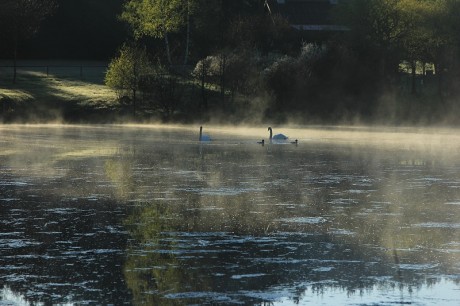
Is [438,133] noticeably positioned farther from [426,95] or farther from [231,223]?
[231,223]

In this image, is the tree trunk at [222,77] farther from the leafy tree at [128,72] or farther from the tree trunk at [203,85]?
the leafy tree at [128,72]

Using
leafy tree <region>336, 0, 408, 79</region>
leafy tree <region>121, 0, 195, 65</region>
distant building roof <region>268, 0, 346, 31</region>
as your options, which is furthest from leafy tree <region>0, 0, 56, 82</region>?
distant building roof <region>268, 0, 346, 31</region>

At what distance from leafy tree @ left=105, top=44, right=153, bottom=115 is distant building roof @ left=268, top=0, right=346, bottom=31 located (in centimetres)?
3847

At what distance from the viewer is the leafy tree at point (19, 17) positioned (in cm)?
8444

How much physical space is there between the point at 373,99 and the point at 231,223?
65.1 meters

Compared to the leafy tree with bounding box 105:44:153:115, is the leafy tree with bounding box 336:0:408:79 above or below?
above

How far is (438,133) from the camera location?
65938 mm

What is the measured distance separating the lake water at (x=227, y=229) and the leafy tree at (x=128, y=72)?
3792 centimetres

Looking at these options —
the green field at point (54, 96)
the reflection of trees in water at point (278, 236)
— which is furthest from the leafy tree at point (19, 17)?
the reflection of trees in water at point (278, 236)

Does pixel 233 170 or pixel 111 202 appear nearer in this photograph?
pixel 111 202

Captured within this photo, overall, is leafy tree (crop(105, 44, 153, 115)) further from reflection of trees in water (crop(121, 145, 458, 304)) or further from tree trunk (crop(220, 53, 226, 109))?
reflection of trees in water (crop(121, 145, 458, 304))

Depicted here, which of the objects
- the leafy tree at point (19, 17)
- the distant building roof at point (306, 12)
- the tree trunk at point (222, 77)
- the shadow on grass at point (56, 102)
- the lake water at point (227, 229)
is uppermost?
the distant building roof at point (306, 12)

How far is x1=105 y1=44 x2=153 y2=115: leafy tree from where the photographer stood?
8181 cm

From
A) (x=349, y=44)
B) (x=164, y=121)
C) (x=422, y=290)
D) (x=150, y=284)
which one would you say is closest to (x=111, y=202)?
(x=150, y=284)
